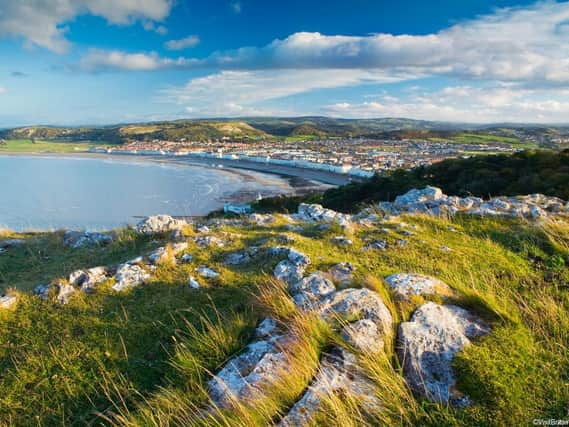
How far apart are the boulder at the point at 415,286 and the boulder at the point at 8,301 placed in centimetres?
479

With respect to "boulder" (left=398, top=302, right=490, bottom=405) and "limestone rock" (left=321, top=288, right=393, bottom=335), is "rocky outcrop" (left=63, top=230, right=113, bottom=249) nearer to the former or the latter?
"limestone rock" (left=321, top=288, right=393, bottom=335)

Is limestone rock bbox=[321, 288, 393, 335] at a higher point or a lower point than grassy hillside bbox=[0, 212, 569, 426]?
higher

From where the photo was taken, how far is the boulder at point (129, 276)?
4801 millimetres

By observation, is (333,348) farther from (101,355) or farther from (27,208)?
(27,208)

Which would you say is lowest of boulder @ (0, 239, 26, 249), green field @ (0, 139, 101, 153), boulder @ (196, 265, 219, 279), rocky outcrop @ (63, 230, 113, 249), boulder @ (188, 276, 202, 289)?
boulder @ (0, 239, 26, 249)

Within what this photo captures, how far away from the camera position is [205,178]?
55.1 meters

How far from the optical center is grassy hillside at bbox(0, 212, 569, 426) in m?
2.52

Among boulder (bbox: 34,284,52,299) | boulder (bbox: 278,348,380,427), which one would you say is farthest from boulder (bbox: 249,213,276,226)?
boulder (bbox: 278,348,380,427)

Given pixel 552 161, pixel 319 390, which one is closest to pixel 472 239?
pixel 319 390

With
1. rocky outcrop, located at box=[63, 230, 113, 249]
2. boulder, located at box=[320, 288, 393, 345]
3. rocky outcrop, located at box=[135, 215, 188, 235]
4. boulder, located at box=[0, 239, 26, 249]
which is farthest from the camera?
boulder, located at box=[0, 239, 26, 249]

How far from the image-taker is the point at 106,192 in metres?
39.7

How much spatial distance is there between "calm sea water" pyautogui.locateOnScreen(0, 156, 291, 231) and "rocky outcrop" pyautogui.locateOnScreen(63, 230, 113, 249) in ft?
36.8

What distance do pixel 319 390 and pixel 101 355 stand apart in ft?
7.58

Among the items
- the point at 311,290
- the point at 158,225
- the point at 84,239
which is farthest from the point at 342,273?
the point at 84,239
